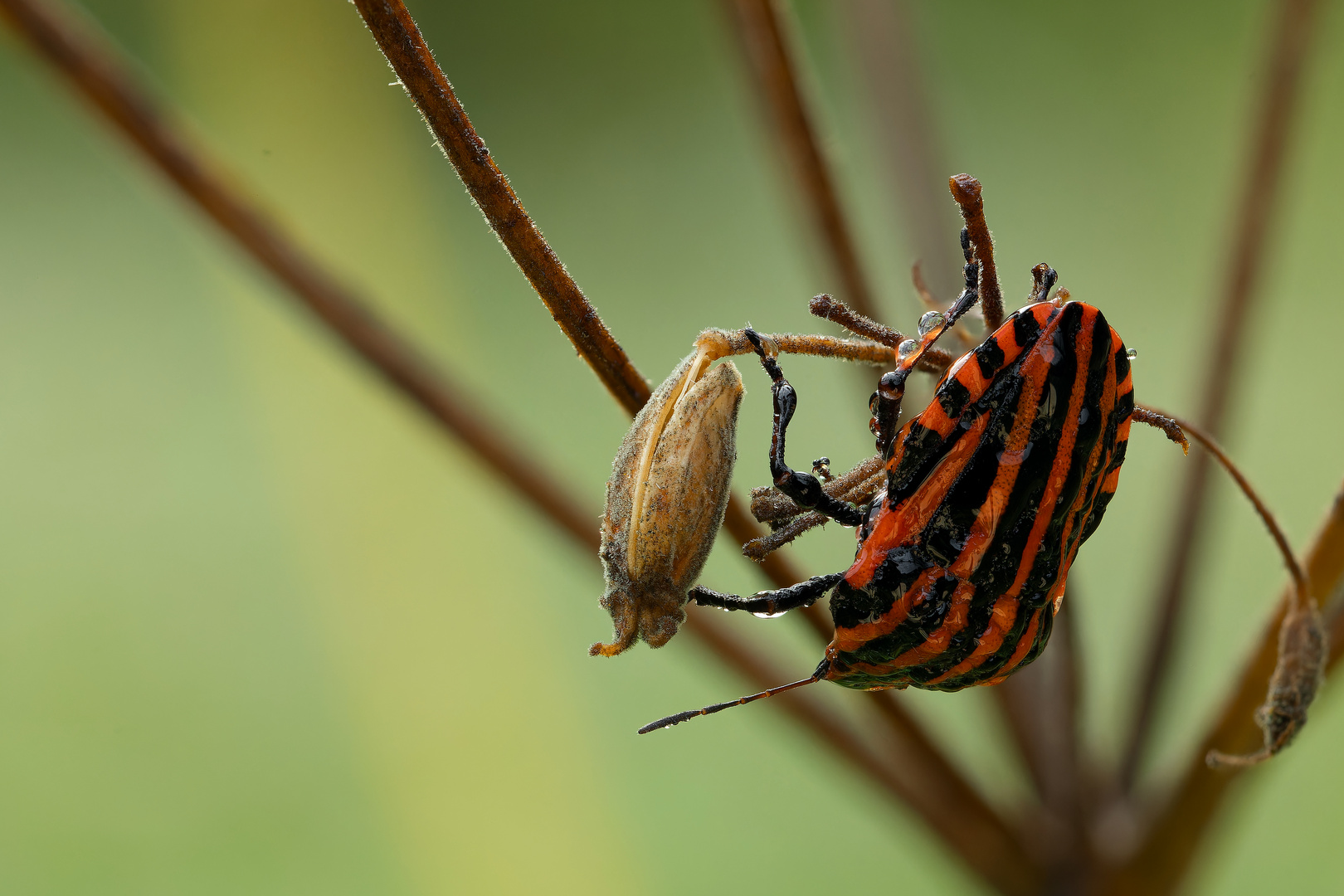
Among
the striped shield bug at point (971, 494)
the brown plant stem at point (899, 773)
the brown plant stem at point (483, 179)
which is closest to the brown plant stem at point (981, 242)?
the striped shield bug at point (971, 494)

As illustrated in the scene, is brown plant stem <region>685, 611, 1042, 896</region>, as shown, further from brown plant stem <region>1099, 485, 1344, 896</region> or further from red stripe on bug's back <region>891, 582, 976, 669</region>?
red stripe on bug's back <region>891, 582, 976, 669</region>

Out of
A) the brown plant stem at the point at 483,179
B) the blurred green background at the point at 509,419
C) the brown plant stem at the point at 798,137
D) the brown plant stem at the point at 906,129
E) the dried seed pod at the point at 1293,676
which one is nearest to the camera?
the brown plant stem at the point at 483,179

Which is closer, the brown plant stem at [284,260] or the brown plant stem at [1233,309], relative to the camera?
the brown plant stem at [284,260]

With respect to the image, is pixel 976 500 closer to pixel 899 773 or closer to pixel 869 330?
pixel 869 330

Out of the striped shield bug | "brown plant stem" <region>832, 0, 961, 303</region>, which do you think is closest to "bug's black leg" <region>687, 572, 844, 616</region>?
the striped shield bug

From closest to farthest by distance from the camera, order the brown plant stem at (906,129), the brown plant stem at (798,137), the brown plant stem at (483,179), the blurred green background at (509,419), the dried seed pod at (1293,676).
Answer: the brown plant stem at (483,179)
the dried seed pod at (1293,676)
the brown plant stem at (798,137)
the brown plant stem at (906,129)
the blurred green background at (509,419)

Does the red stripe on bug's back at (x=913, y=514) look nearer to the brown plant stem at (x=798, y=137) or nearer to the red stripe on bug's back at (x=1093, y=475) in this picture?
the red stripe on bug's back at (x=1093, y=475)
